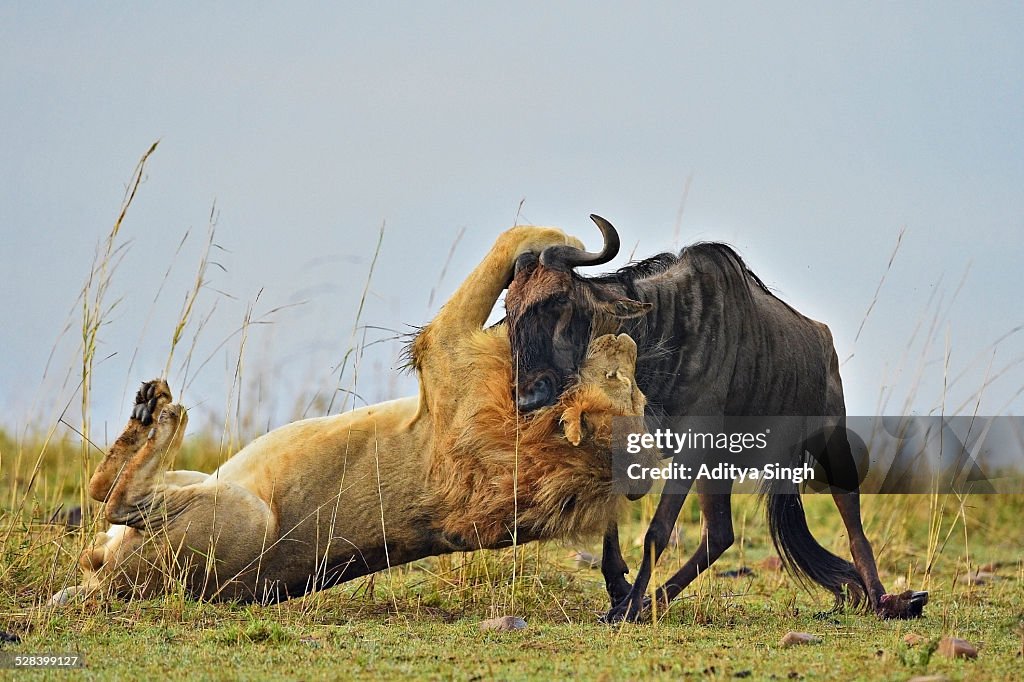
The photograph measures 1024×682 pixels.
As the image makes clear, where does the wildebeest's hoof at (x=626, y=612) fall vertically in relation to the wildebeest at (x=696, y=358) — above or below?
below

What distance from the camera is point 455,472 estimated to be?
5074 millimetres

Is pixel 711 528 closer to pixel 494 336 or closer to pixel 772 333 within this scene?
pixel 772 333

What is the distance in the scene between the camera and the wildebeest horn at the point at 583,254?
16.6ft

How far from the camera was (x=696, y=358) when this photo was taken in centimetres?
532

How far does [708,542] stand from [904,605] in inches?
35.3

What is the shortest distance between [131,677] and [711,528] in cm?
275

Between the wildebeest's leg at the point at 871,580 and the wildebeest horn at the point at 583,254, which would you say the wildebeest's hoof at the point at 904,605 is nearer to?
the wildebeest's leg at the point at 871,580

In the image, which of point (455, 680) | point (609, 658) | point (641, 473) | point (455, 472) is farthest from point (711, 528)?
point (455, 680)

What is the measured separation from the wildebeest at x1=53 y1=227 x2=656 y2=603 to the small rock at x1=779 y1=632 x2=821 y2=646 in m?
0.93

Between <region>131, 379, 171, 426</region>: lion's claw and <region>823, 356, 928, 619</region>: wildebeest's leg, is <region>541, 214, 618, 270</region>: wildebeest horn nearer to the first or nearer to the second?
<region>823, 356, 928, 619</region>: wildebeest's leg

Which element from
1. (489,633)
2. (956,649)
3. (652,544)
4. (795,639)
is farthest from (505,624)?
(956,649)

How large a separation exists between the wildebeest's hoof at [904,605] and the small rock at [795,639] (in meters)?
0.94

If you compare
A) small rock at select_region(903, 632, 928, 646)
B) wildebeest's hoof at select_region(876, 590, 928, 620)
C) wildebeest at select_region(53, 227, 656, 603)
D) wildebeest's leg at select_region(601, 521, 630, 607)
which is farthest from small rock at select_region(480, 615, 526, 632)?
wildebeest's hoof at select_region(876, 590, 928, 620)

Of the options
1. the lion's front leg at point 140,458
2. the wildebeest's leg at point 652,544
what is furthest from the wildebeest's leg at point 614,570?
the lion's front leg at point 140,458
